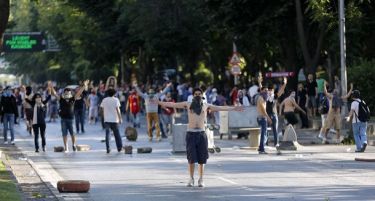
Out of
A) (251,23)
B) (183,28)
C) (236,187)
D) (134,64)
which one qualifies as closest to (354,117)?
(236,187)

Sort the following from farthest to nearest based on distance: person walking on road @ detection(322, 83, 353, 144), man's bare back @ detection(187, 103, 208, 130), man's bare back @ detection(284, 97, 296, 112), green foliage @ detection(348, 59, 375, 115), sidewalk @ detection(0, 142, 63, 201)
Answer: green foliage @ detection(348, 59, 375, 115)
person walking on road @ detection(322, 83, 353, 144)
man's bare back @ detection(284, 97, 296, 112)
man's bare back @ detection(187, 103, 208, 130)
sidewalk @ detection(0, 142, 63, 201)

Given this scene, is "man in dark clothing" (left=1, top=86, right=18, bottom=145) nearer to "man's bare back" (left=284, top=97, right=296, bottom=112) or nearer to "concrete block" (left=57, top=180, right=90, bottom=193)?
"man's bare back" (left=284, top=97, right=296, bottom=112)

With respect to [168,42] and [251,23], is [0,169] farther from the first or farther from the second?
[168,42]

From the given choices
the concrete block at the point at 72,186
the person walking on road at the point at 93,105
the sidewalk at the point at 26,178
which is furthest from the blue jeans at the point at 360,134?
the person walking on road at the point at 93,105

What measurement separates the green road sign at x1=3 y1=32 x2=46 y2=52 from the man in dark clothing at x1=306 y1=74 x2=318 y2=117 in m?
19.6

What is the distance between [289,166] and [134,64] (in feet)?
172

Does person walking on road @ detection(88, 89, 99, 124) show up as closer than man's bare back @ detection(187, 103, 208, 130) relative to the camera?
No

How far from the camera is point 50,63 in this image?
3875 inches

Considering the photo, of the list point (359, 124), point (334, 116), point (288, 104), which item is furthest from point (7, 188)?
point (334, 116)

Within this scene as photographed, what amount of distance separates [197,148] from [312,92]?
72.8 feet

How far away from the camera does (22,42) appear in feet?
176

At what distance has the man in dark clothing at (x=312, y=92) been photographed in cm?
3843

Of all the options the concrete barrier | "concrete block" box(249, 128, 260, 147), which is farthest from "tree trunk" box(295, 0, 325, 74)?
"concrete block" box(249, 128, 260, 147)

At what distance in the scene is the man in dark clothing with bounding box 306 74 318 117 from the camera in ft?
126
